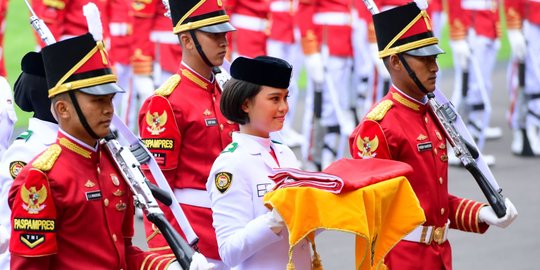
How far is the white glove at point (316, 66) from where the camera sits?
11336 mm

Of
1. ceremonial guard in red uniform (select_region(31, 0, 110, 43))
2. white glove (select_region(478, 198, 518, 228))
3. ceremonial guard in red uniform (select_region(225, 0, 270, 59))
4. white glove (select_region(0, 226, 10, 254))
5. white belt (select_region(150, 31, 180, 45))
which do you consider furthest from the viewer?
ceremonial guard in red uniform (select_region(225, 0, 270, 59))

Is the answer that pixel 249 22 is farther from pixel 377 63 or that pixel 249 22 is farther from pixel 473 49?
pixel 473 49

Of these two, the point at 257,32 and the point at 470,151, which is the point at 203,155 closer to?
the point at 470,151

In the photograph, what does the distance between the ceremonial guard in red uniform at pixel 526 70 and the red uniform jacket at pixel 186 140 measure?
6316mm

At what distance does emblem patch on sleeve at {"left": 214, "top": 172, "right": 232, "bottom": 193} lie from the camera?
Result: 4.91 m

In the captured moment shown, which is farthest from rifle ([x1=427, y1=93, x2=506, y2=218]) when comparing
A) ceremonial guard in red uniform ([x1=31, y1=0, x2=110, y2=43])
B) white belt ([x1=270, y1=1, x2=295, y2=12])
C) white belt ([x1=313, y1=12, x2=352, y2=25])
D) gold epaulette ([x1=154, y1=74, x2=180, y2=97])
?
white belt ([x1=270, y1=1, x2=295, y2=12])

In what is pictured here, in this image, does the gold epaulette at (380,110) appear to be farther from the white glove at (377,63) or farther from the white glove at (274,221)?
the white glove at (377,63)

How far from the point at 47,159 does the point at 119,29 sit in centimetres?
752

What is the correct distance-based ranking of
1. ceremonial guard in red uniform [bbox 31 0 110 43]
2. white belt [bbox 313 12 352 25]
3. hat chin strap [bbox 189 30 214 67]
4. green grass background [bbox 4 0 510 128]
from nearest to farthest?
hat chin strap [bbox 189 30 214 67] → ceremonial guard in red uniform [bbox 31 0 110 43] → white belt [bbox 313 12 352 25] → green grass background [bbox 4 0 510 128]

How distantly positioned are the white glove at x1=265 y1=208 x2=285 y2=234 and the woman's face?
0.51m

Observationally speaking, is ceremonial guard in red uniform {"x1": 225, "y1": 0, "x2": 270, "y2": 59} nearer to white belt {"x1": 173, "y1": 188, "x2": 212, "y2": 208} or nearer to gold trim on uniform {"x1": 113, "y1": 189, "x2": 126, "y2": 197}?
white belt {"x1": 173, "y1": 188, "x2": 212, "y2": 208}

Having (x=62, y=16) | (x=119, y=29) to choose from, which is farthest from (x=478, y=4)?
(x=62, y=16)

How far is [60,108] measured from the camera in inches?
181

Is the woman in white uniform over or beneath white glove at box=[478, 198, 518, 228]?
over
